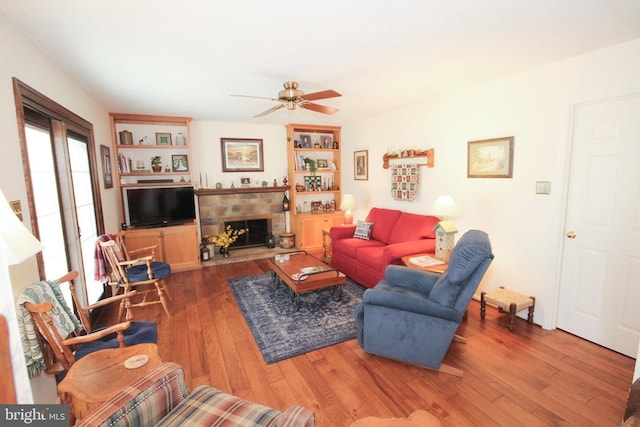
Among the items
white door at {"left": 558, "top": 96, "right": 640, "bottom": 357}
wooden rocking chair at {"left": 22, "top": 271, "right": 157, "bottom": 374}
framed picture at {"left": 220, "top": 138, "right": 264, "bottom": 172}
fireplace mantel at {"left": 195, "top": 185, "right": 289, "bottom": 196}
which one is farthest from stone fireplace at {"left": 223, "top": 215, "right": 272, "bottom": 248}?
white door at {"left": 558, "top": 96, "right": 640, "bottom": 357}

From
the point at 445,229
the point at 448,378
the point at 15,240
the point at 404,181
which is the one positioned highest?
the point at 404,181

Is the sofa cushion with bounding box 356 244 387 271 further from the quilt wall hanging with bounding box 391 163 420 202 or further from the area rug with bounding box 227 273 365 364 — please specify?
the quilt wall hanging with bounding box 391 163 420 202

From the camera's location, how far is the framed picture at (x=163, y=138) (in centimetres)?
482

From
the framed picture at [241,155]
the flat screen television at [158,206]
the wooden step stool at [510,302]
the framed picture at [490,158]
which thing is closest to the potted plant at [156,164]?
the flat screen television at [158,206]

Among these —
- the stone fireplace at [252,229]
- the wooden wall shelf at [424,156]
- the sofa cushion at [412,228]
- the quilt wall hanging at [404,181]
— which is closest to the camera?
the sofa cushion at [412,228]

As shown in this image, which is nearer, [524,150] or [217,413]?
[217,413]

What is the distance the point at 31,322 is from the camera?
1568 millimetres

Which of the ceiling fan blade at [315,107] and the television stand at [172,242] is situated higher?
the ceiling fan blade at [315,107]

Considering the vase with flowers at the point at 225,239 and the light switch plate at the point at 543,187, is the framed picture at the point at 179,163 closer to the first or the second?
the vase with flowers at the point at 225,239

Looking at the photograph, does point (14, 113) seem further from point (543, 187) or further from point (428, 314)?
point (543, 187)

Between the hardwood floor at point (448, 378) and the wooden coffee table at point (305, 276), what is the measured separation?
2.11 feet

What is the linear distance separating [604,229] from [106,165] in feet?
18.0

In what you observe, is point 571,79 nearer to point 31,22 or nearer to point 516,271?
point 516,271

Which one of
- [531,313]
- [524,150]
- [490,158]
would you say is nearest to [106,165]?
[490,158]
